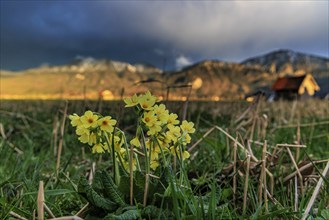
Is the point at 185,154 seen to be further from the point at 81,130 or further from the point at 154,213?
the point at 81,130

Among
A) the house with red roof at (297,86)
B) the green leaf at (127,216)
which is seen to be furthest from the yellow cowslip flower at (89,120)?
the house with red roof at (297,86)

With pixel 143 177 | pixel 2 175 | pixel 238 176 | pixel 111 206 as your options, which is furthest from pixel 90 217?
pixel 2 175

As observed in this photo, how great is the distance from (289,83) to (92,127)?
175 feet

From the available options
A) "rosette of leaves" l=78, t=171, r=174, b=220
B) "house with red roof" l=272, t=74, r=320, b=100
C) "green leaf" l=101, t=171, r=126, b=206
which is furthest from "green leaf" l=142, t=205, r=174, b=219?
"house with red roof" l=272, t=74, r=320, b=100

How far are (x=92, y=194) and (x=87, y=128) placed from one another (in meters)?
0.29

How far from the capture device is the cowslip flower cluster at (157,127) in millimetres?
1685

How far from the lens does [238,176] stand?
2619 mm

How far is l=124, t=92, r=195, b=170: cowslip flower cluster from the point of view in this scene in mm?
1685

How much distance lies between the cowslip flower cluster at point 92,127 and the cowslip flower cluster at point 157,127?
0.38 ft

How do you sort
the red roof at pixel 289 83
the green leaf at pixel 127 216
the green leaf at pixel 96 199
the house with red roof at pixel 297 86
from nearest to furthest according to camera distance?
the green leaf at pixel 127 216 < the green leaf at pixel 96 199 < the house with red roof at pixel 297 86 < the red roof at pixel 289 83

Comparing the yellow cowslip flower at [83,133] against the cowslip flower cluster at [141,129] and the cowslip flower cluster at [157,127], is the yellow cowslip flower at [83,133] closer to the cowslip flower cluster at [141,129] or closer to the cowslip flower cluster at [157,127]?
the cowslip flower cluster at [141,129]

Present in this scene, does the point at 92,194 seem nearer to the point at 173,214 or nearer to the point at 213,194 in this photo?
the point at 173,214

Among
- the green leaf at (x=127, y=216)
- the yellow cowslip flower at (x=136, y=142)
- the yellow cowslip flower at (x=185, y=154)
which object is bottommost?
the green leaf at (x=127, y=216)

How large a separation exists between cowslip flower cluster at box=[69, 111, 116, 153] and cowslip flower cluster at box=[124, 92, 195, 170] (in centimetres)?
12
